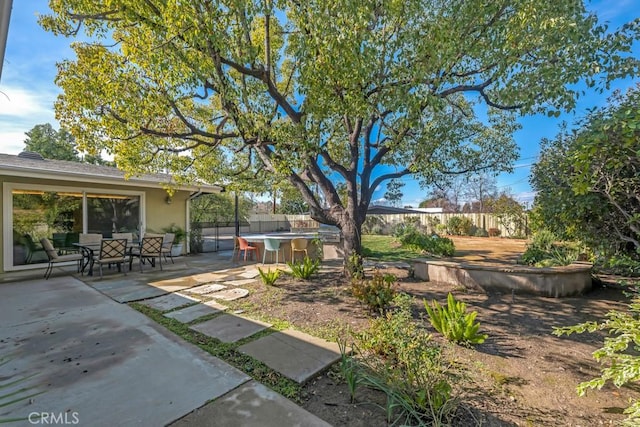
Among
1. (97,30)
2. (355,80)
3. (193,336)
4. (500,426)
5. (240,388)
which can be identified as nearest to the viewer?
(500,426)

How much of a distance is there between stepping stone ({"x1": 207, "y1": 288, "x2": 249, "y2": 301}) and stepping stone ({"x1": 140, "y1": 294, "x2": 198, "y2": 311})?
418 mm

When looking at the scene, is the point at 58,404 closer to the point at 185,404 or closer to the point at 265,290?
the point at 185,404

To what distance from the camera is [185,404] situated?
2.21m

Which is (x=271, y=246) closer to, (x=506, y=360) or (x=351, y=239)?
(x=351, y=239)

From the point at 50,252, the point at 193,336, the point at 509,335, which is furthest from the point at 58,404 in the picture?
the point at 50,252

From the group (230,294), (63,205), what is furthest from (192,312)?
(63,205)

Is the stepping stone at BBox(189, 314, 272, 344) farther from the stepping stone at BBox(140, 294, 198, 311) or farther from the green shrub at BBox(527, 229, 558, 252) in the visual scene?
the green shrub at BBox(527, 229, 558, 252)

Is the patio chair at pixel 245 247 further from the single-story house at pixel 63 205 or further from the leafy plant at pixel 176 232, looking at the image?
the leafy plant at pixel 176 232

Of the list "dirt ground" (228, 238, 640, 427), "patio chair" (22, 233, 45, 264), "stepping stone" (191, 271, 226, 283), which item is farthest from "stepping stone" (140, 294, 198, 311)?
"patio chair" (22, 233, 45, 264)

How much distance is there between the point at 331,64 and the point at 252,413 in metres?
4.33

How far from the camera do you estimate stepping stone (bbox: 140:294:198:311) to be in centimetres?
464

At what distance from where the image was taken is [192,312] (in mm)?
4344

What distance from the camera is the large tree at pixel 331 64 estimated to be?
150 inches

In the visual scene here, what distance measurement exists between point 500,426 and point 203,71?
5492 millimetres
